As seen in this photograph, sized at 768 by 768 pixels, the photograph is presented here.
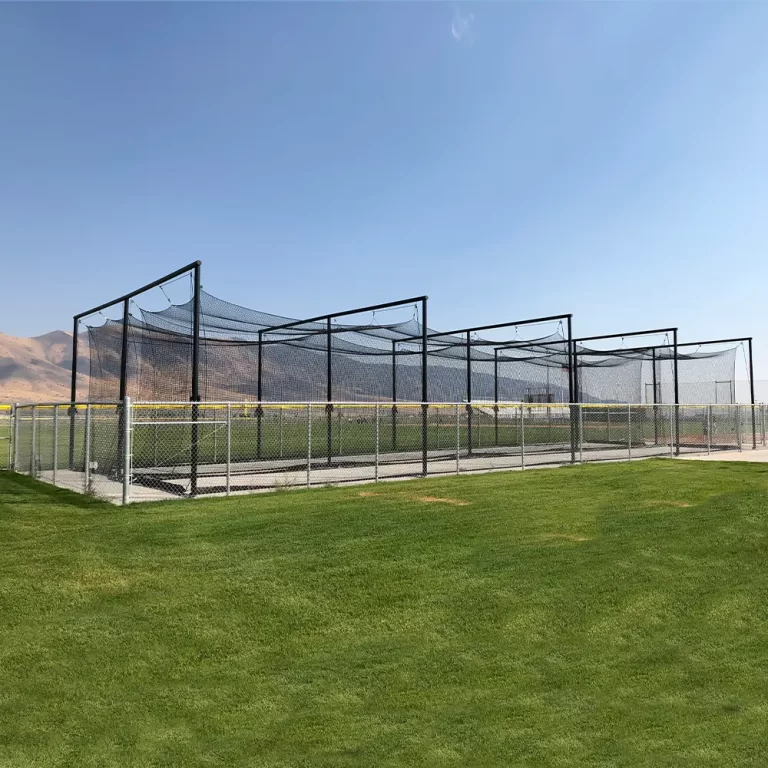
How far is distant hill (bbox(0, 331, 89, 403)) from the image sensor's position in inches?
4946

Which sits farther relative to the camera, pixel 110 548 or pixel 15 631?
pixel 110 548

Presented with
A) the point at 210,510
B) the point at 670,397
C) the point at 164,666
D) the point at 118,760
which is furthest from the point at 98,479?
the point at 670,397

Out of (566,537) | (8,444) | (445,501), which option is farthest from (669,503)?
(8,444)

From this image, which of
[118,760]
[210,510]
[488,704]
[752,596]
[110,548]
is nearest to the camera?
[118,760]

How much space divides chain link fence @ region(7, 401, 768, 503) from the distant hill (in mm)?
108065

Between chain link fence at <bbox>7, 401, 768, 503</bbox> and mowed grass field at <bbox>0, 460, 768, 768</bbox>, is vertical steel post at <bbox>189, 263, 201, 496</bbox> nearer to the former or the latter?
chain link fence at <bbox>7, 401, 768, 503</bbox>

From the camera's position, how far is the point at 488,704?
344 cm

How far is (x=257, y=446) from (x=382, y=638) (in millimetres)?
10092

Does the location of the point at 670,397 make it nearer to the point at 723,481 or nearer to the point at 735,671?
the point at 723,481

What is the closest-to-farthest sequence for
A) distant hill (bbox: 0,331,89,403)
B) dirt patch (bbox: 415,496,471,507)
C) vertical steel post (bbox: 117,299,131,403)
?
dirt patch (bbox: 415,496,471,507), vertical steel post (bbox: 117,299,131,403), distant hill (bbox: 0,331,89,403)

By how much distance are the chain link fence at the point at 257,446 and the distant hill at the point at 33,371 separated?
355 ft

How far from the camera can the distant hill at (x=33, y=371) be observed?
12562 cm

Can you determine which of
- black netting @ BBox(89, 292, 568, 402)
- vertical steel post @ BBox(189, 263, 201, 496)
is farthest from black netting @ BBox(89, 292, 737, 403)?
vertical steel post @ BBox(189, 263, 201, 496)

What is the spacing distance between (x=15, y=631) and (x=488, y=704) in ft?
10.1
